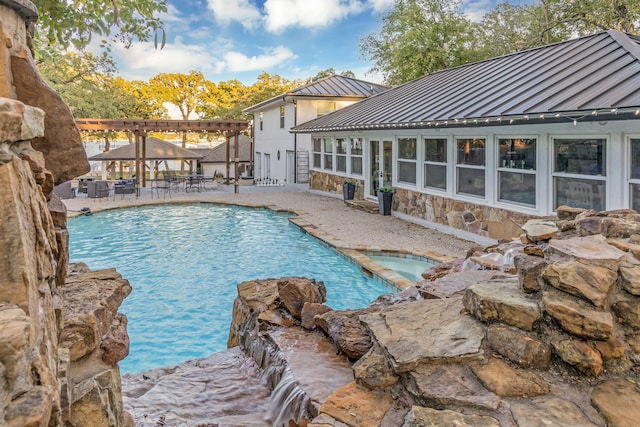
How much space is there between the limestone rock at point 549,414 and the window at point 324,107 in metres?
21.8

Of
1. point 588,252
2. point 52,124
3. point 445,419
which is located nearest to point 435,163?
point 588,252

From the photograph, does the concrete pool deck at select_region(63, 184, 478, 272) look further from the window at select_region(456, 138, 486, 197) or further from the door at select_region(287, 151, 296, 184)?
the door at select_region(287, 151, 296, 184)

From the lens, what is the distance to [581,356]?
254cm

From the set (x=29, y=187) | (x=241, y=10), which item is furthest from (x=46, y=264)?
(x=241, y=10)

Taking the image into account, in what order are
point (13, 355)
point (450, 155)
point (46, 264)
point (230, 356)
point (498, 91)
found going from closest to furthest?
1. point (13, 355)
2. point (46, 264)
3. point (230, 356)
4. point (498, 91)
5. point (450, 155)

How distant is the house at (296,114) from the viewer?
909 inches

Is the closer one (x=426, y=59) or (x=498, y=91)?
(x=498, y=91)

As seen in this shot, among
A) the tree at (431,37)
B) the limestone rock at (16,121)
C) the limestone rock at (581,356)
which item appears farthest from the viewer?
the tree at (431,37)

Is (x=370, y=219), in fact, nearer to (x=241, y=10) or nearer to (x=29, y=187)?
(x=29, y=187)

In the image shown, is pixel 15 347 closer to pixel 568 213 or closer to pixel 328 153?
pixel 568 213

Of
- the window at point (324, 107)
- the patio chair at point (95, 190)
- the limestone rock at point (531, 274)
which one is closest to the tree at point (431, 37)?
the window at point (324, 107)

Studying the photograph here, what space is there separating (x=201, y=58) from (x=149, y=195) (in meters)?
20.7

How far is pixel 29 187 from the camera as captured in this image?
1687 mm

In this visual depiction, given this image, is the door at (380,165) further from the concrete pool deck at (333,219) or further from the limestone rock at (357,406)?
the limestone rock at (357,406)
